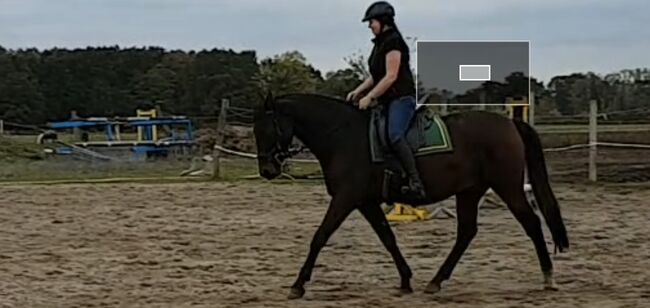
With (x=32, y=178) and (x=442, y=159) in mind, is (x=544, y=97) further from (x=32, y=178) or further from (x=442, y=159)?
(x=442, y=159)

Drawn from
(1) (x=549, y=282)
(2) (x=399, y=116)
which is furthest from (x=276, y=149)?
(1) (x=549, y=282)

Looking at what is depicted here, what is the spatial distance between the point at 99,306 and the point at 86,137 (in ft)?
73.9

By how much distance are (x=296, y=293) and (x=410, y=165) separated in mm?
1114

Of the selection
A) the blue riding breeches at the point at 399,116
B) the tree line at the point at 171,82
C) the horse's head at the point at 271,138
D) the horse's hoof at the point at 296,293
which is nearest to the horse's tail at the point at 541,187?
the blue riding breeches at the point at 399,116

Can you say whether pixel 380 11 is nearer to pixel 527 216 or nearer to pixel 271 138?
pixel 271 138

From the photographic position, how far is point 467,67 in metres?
14.4

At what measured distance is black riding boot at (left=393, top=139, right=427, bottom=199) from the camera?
6.62 m

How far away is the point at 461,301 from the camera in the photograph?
6.35 m

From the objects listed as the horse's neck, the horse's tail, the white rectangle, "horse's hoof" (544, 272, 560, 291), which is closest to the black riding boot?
the horse's neck

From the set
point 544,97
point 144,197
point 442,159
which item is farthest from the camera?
point 544,97

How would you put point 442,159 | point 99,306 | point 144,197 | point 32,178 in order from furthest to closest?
1. point 32,178
2. point 144,197
3. point 442,159
4. point 99,306

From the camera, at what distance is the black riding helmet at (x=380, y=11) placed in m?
6.72

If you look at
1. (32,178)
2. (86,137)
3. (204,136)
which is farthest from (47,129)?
(32,178)

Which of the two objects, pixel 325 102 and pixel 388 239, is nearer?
pixel 325 102
